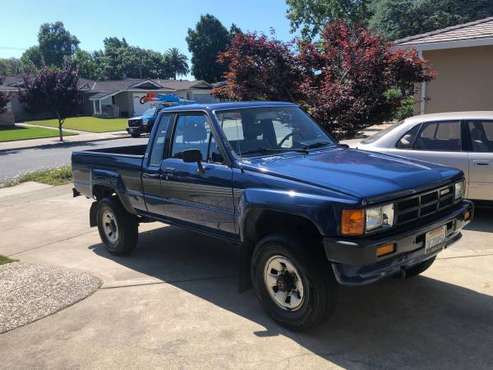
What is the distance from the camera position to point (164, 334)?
13.9ft

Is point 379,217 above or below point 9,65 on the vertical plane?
below

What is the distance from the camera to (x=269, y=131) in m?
5.14

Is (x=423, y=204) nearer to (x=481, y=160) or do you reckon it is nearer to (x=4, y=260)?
(x=481, y=160)

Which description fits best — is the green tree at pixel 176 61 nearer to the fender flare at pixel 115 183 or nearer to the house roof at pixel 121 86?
the house roof at pixel 121 86

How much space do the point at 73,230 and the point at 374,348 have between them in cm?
567

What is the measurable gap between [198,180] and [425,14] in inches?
1526

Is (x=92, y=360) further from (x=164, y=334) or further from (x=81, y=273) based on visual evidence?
(x=81, y=273)

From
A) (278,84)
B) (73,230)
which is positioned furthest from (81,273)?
(278,84)

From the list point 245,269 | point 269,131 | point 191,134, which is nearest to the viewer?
point 245,269

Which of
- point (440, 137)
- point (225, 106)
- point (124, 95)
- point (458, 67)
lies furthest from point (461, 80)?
point (124, 95)

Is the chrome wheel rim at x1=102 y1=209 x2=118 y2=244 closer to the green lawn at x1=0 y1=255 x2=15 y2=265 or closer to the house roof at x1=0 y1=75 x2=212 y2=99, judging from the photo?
the green lawn at x1=0 y1=255 x2=15 y2=265

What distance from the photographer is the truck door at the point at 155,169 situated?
554cm

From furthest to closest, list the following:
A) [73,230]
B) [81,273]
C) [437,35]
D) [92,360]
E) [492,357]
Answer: [437,35]
[73,230]
[81,273]
[92,360]
[492,357]

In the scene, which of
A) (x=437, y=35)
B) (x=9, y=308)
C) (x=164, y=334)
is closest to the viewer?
(x=164, y=334)
